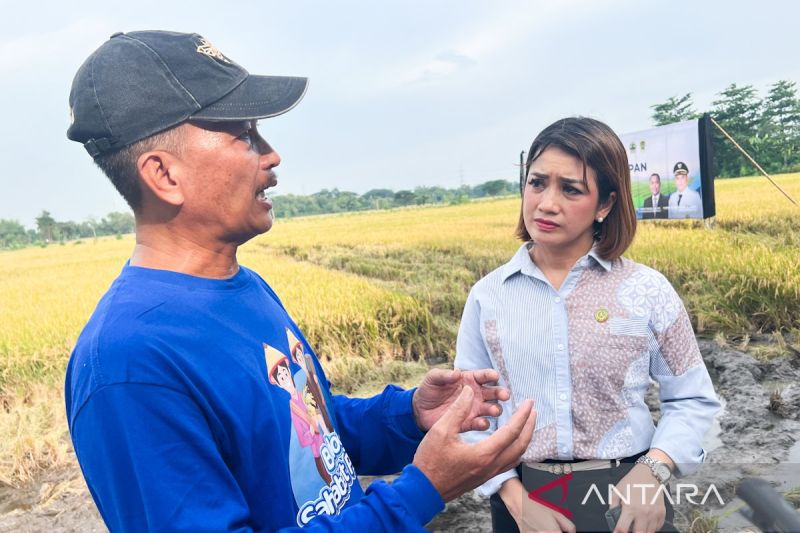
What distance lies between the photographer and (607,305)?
1.46 metres

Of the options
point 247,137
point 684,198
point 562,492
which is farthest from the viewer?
point 684,198

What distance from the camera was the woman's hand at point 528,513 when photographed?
1.40m

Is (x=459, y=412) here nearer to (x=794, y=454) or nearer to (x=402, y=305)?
(x=794, y=454)

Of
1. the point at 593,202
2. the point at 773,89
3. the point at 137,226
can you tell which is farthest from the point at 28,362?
the point at 773,89

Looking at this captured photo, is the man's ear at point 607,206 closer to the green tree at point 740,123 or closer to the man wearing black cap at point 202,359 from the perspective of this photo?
the man wearing black cap at point 202,359

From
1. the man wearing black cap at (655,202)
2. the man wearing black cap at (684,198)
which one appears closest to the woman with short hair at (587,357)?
the man wearing black cap at (684,198)

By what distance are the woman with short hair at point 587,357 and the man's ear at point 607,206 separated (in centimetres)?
1

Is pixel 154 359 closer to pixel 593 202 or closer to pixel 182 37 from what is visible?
pixel 182 37

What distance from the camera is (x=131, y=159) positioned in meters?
1.01

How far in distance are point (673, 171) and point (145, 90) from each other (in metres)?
6.00

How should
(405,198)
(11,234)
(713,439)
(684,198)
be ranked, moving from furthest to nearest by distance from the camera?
1. (405,198)
2. (11,234)
3. (684,198)
4. (713,439)

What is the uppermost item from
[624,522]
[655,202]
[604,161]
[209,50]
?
[209,50]

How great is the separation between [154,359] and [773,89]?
23.8 ft

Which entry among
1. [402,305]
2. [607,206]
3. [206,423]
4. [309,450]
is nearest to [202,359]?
[206,423]
